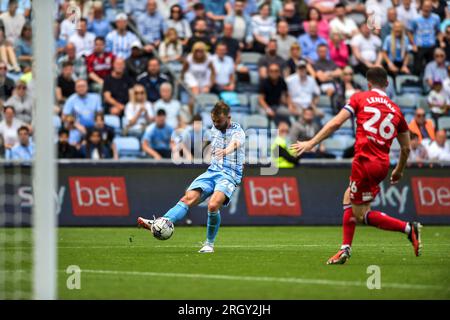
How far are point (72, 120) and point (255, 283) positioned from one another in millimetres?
12571

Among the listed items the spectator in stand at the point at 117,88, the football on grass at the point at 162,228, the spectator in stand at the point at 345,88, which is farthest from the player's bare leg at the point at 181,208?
the spectator in stand at the point at 345,88

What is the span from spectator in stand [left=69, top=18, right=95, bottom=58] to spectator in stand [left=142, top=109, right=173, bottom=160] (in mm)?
2802

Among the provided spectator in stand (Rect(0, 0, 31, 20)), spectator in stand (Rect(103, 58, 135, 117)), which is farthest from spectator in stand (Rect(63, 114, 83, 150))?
spectator in stand (Rect(0, 0, 31, 20))

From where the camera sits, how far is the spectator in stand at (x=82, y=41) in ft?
78.2

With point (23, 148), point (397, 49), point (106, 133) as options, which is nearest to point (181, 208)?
point (23, 148)

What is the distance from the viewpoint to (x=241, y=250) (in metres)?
14.9

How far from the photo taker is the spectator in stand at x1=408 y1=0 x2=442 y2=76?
2598 centimetres

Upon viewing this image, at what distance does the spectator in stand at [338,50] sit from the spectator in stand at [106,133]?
20.6 ft

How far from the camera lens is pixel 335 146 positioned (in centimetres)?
2352

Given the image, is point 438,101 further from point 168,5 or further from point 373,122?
point 373,122

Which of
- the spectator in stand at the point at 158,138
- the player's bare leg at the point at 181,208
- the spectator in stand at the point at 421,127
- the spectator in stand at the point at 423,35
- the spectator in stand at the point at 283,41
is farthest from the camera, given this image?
the spectator in stand at the point at 423,35

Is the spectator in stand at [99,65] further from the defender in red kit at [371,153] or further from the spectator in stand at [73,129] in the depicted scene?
the defender in red kit at [371,153]

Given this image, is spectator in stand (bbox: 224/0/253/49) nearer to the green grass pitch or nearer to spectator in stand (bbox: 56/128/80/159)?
spectator in stand (bbox: 56/128/80/159)
